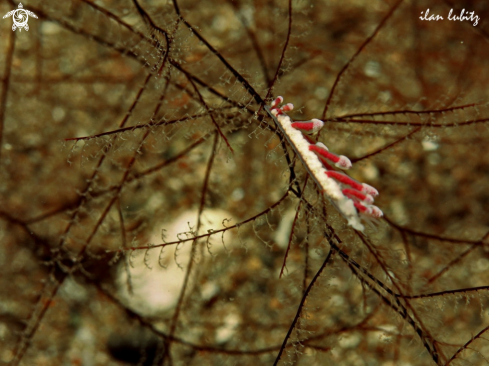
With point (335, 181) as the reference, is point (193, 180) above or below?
above

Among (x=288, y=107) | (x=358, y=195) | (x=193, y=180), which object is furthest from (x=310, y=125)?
(x=193, y=180)

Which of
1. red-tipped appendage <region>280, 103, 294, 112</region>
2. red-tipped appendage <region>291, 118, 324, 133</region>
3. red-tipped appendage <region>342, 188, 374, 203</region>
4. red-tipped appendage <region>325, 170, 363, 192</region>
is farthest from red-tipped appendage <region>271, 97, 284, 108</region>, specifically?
red-tipped appendage <region>342, 188, 374, 203</region>

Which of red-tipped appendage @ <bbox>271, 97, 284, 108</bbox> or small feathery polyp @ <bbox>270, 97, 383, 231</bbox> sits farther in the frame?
red-tipped appendage @ <bbox>271, 97, 284, 108</bbox>

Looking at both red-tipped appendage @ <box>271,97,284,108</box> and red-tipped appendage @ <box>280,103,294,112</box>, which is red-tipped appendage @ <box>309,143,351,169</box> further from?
red-tipped appendage @ <box>271,97,284,108</box>

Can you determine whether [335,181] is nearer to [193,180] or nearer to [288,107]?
[288,107]

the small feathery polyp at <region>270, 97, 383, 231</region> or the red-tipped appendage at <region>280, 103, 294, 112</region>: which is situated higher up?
the red-tipped appendage at <region>280, 103, 294, 112</region>

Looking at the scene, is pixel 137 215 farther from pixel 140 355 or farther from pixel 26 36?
pixel 26 36

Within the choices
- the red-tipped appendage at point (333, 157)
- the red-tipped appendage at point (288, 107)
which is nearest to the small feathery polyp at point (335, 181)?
the red-tipped appendage at point (333, 157)
